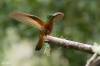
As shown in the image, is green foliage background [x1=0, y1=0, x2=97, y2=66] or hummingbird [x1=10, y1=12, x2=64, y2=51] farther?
green foliage background [x1=0, y1=0, x2=97, y2=66]

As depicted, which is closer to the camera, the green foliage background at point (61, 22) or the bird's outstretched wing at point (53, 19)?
the bird's outstretched wing at point (53, 19)

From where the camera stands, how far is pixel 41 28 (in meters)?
0.64

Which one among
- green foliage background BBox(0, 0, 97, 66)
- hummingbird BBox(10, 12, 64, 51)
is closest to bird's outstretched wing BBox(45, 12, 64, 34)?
hummingbird BBox(10, 12, 64, 51)

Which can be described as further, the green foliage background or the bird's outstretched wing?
the green foliage background

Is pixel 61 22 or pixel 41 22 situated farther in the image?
pixel 61 22

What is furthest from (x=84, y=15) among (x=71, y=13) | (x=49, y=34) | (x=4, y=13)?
(x=49, y=34)

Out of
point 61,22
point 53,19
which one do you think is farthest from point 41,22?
point 61,22

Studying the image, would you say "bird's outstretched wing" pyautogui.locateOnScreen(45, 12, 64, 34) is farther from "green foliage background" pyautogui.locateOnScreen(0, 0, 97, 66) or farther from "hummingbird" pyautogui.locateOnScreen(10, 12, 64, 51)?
"green foliage background" pyautogui.locateOnScreen(0, 0, 97, 66)

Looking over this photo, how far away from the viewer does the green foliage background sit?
2113 mm

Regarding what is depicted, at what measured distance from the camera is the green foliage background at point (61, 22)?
211cm

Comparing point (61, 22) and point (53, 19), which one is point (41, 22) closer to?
point (53, 19)

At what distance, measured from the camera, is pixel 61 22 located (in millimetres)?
2182

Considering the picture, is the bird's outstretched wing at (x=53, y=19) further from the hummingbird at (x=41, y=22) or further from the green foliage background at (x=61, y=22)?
the green foliage background at (x=61, y=22)

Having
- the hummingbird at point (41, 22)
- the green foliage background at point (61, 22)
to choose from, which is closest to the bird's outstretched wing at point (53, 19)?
the hummingbird at point (41, 22)
